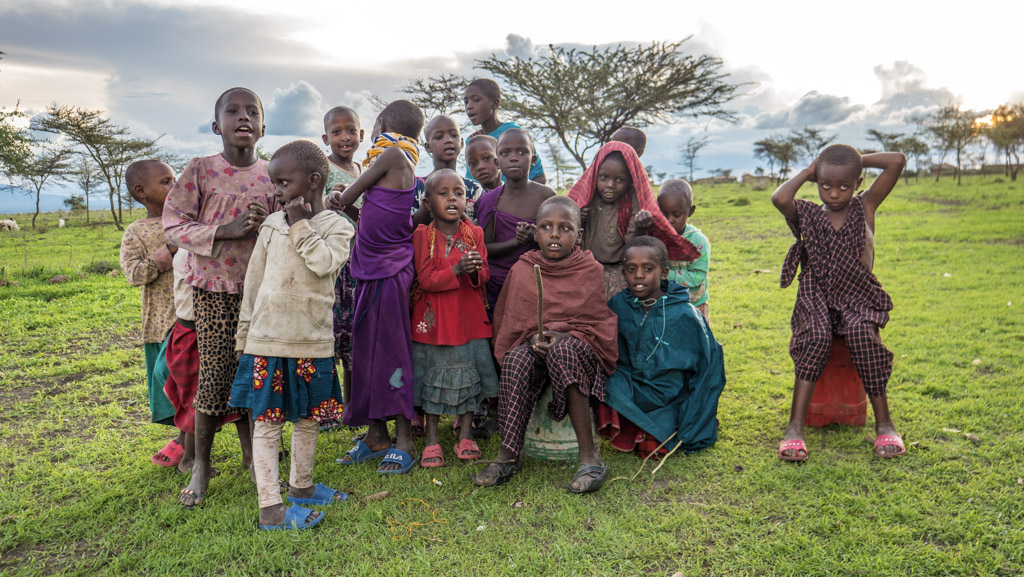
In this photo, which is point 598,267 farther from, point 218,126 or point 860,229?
point 218,126

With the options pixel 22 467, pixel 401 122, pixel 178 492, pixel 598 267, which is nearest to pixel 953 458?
pixel 598 267

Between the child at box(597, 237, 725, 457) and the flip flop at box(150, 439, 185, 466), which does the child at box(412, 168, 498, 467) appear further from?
the flip flop at box(150, 439, 185, 466)

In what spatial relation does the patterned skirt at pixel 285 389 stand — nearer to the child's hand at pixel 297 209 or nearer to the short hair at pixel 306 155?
the child's hand at pixel 297 209

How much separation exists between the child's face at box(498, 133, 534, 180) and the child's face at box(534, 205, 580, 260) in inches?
17.2

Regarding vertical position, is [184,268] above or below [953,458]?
above

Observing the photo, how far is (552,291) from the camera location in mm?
3789

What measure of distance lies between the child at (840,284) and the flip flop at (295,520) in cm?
264

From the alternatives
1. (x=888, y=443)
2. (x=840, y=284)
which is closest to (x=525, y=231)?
(x=840, y=284)

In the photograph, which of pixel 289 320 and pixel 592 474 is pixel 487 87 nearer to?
pixel 289 320

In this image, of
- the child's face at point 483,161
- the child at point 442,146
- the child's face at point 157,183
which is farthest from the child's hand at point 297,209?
the child's face at point 483,161

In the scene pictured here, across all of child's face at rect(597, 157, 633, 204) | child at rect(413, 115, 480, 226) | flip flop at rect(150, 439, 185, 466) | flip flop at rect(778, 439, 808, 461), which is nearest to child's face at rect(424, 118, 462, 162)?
child at rect(413, 115, 480, 226)

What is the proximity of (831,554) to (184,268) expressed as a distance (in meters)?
3.49

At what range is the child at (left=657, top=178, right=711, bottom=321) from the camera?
14.5ft

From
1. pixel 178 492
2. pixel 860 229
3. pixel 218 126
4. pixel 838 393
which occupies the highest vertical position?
pixel 218 126
